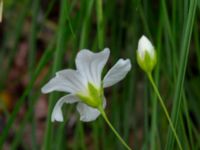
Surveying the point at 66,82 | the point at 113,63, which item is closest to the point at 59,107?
the point at 66,82

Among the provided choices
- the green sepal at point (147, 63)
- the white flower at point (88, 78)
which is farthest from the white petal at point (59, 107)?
the green sepal at point (147, 63)

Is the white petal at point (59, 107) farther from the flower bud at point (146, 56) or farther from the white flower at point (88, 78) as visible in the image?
the flower bud at point (146, 56)

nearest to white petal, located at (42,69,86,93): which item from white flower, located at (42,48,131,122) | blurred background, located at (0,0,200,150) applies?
white flower, located at (42,48,131,122)

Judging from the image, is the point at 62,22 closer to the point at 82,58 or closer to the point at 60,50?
the point at 60,50

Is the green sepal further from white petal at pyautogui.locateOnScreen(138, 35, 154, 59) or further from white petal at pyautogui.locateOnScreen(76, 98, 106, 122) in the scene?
white petal at pyautogui.locateOnScreen(76, 98, 106, 122)

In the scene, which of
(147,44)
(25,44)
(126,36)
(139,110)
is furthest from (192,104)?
(25,44)

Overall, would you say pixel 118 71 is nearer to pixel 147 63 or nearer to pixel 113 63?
pixel 147 63

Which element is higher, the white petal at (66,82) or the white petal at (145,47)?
the white petal at (145,47)
